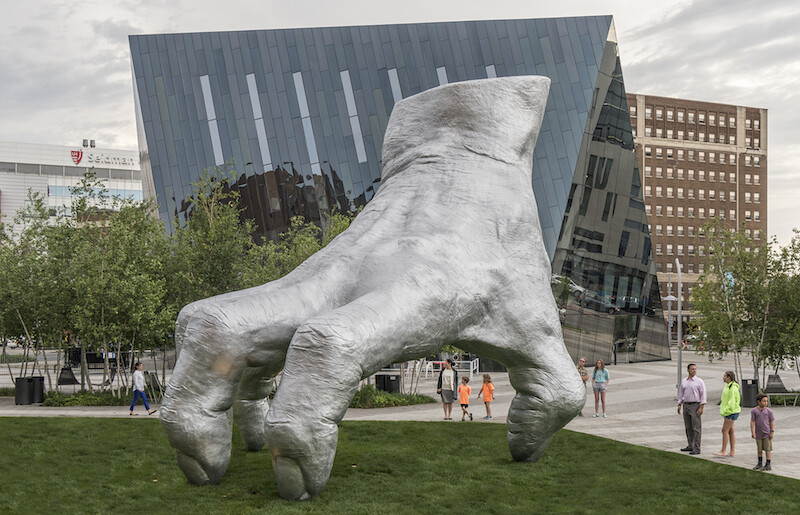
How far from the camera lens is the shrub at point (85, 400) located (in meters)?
22.0

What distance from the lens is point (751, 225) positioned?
111562mm

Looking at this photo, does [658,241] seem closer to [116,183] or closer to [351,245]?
[116,183]

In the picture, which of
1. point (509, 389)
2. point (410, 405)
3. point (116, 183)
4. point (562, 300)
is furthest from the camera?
point (116, 183)

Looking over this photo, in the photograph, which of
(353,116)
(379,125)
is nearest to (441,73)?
(379,125)

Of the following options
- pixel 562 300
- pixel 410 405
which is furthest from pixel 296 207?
pixel 410 405

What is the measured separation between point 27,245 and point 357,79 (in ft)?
62.5

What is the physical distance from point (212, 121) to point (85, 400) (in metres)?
20.7

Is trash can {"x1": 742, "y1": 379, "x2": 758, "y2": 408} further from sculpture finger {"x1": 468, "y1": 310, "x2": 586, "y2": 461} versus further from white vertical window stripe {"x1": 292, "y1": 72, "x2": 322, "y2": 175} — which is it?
white vertical window stripe {"x1": 292, "y1": 72, "x2": 322, "y2": 175}

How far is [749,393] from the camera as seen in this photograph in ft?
72.9

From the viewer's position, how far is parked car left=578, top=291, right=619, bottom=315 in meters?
37.7

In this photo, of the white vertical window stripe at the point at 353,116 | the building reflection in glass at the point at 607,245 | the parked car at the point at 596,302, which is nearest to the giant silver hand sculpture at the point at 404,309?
the building reflection in glass at the point at 607,245

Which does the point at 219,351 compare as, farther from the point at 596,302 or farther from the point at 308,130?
the point at 308,130

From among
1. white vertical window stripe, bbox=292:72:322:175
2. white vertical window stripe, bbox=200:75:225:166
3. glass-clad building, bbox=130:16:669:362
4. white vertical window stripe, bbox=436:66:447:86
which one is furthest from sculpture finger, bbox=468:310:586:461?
white vertical window stripe, bbox=200:75:225:166

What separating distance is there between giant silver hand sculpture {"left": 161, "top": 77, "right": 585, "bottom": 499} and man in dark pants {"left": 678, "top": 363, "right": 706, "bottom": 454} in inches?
184
